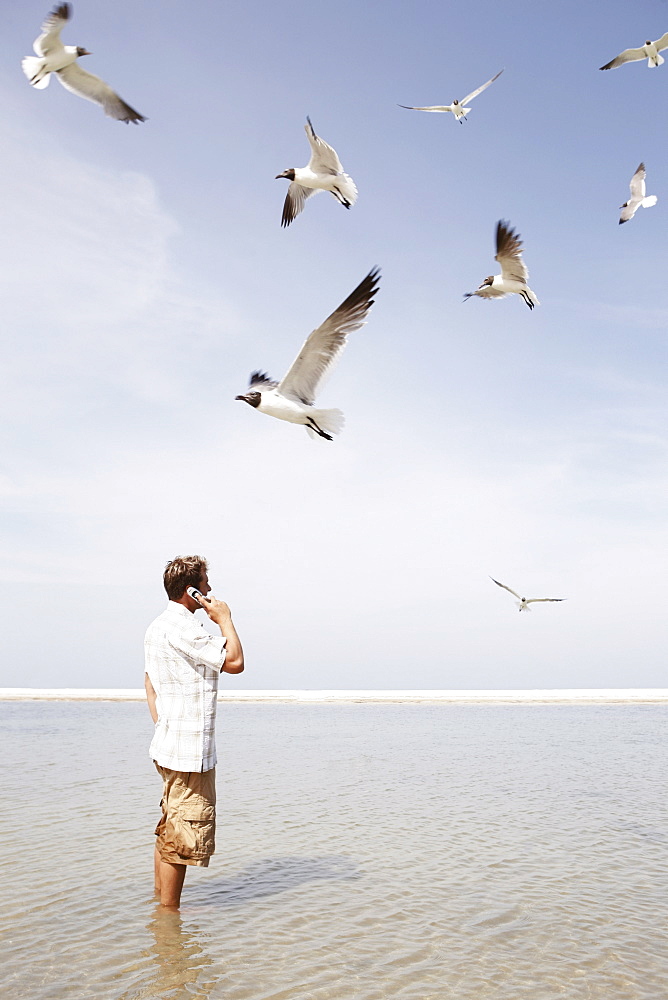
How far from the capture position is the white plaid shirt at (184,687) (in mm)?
4434

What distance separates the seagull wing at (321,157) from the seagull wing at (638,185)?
18.2ft

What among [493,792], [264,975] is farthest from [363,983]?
[493,792]

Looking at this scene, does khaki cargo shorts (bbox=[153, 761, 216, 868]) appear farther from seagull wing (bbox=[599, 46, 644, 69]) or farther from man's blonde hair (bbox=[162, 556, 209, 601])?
seagull wing (bbox=[599, 46, 644, 69])

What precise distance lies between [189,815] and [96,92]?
32.3 ft

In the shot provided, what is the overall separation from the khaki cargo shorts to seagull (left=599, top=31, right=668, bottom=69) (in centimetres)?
1135

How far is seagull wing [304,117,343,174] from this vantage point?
30.9 ft

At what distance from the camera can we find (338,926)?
15.2ft

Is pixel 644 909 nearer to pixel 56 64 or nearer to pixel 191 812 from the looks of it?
pixel 191 812

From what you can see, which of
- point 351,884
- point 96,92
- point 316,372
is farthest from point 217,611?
point 96,92

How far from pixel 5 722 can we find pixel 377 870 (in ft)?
52.3

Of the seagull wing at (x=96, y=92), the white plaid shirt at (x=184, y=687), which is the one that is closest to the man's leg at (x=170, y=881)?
the white plaid shirt at (x=184, y=687)

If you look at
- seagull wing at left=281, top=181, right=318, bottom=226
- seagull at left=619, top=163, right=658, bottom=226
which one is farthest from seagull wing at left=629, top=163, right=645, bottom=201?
seagull wing at left=281, top=181, right=318, bottom=226

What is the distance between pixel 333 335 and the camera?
681 centimetres

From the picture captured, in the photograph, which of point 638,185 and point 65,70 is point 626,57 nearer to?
point 638,185
